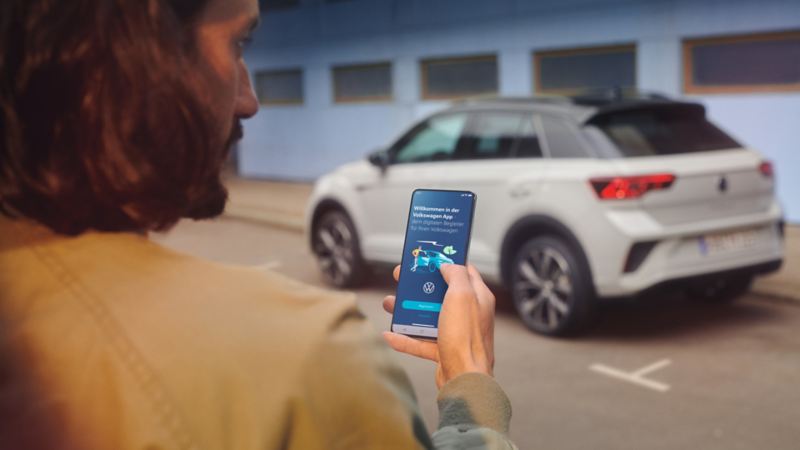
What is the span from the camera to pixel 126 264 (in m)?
1.03

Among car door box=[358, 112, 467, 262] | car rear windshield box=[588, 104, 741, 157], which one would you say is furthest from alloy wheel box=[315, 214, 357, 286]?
car rear windshield box=[588, 104, 741, 157]

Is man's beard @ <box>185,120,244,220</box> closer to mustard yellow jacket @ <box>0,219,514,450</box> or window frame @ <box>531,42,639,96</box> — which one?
mustard yellow jacket @ <box>0,219,514,450</box>

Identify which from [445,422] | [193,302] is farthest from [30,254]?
[445,422]

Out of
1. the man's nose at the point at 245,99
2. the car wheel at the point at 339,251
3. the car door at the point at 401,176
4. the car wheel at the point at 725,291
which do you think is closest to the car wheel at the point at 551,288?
the car door at the point at 401,176

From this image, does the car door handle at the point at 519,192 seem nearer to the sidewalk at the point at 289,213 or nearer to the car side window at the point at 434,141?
the car side window at the point at 434,141

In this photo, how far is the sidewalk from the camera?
795 cm

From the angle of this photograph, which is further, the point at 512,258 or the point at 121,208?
the point at 512,258

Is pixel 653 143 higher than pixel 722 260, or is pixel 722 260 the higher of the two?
pixel 653 143

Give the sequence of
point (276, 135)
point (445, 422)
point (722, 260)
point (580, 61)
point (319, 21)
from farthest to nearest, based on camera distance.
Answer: point (276, 135)
point (319, 21)
point (580, 61)
point (722, 260)
point (445, 422)

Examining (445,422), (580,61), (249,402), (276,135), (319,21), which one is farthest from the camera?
(276,135)

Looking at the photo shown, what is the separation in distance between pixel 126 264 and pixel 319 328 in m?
0.20

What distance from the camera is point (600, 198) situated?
642 cm

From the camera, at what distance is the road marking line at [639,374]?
569cm

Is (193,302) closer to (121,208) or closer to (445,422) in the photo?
(121,208)
